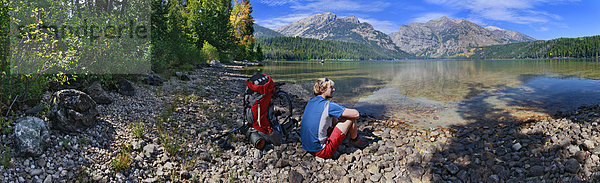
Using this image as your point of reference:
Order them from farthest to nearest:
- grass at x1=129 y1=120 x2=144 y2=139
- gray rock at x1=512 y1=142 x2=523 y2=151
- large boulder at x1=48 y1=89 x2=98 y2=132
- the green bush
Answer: the green bush → gray rock at x1=512 y1=142 x2=523 y2=151 → grass at x1=129 y1=120 x2=144 y2=139 → large boulder at x1=48 y1=89 x2=98 y2=132

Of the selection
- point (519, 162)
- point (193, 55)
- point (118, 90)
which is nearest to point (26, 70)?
point (118, 90)

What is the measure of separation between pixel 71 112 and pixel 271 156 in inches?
180

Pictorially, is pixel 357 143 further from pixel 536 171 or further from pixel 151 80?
pixel 151 80

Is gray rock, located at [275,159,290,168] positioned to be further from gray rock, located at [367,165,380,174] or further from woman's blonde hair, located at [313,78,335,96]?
gray rock, located at [367,165,380,174]

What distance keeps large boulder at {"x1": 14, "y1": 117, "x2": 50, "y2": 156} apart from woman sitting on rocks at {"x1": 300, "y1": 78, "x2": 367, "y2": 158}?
17.2 feet

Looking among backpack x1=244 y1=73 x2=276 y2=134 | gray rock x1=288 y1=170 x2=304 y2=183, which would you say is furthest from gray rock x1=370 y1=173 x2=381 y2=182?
backpack x1=244 y1=73 x2=276 y2=134

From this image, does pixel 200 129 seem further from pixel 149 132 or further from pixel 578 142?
pixel 578 142

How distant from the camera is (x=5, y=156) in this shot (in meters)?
4.43

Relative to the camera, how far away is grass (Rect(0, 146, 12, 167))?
430 cm

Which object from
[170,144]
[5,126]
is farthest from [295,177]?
[5,126]

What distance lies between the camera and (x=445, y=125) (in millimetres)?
10773

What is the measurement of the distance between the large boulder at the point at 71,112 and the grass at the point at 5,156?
110 centimetres

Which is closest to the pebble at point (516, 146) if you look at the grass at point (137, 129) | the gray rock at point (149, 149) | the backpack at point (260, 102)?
the backpack at point (260, 102)

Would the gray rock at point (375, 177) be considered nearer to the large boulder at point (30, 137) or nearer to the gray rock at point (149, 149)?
the gray rock at point (149, 149)
